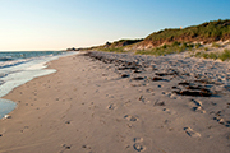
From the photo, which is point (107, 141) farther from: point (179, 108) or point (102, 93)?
point (102, 93)

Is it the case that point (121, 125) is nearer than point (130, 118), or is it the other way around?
point (121, 125)

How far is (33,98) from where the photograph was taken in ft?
13.9

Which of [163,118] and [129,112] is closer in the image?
[163,118]

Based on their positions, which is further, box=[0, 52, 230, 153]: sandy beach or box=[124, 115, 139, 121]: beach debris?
box=[124, 115, 139, 121]: beach debris

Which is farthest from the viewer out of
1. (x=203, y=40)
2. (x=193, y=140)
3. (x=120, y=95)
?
(x=203, y=40)

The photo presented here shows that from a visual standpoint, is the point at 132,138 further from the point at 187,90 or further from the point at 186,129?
the point at 187,90

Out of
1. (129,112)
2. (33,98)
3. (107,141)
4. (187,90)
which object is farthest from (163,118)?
(33,98)

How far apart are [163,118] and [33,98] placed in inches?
139

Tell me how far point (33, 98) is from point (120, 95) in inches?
96.7

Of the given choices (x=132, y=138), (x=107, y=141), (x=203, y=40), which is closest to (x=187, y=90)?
(x=132, y=138)

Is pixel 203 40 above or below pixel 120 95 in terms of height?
above

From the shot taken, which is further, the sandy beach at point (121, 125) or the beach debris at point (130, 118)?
the beach debris at point (130, 118)

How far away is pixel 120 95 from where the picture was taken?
389 cm

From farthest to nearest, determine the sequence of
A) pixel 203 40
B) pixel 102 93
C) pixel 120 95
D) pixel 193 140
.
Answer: pixel 203 40 → pixel 102 93 → pixel 120 95 → pixel 193 140
